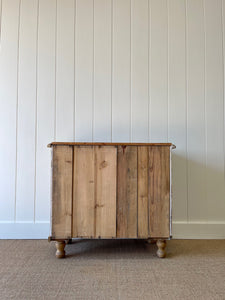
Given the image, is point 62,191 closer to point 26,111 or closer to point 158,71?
point 26,111

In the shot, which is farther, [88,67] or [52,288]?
[88,67]

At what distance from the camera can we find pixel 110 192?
1.28 meters

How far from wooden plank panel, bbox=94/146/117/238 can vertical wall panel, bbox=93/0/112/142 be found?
1.32ft

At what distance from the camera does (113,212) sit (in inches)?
50.1

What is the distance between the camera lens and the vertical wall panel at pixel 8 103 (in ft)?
5.45

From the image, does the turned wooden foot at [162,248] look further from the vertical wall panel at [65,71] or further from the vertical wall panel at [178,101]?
the vertical wall panel at [65,71]

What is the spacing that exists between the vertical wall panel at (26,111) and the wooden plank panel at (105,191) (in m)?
0.60

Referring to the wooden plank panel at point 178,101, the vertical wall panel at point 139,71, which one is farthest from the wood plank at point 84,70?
the wooden plank panel at point 178,101

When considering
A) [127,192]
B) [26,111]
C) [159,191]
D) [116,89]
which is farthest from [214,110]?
[26,111]

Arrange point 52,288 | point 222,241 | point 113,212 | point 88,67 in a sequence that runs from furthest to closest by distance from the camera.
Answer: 1. point 88,67
2. point 222,241
3. point 113,212
4. point 52,288

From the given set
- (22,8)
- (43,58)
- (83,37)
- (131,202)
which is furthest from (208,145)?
(22,8)

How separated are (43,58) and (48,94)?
26cm

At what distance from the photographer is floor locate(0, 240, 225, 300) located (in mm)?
946

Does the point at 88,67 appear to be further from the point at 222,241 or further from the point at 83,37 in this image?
the point at 222,241
